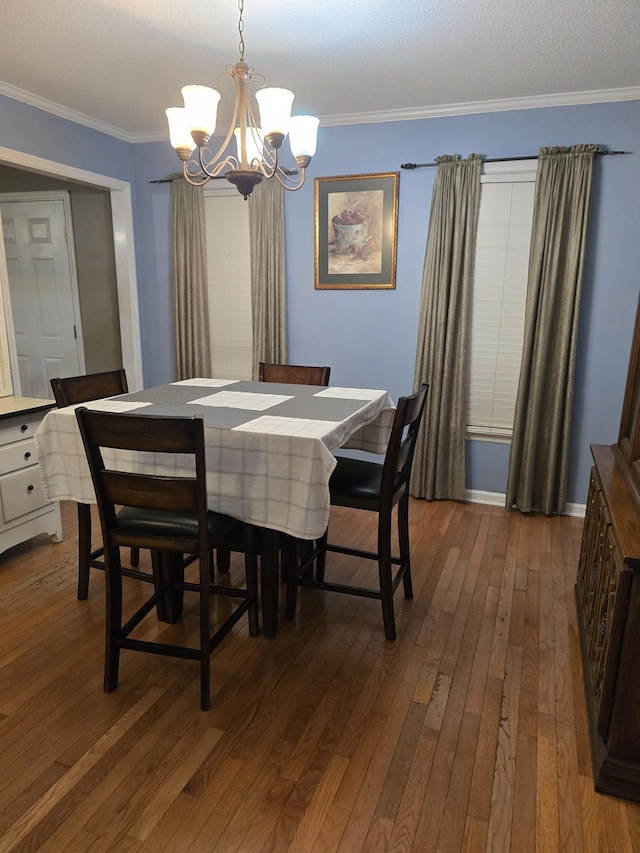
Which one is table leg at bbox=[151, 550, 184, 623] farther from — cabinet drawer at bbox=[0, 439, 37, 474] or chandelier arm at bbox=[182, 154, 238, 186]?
chandelier arm at bbox=[182, 154, 238, 186]

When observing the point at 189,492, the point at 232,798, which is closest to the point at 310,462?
the point at 189,492

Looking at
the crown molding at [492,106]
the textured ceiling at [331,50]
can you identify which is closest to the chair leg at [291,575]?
the textured ceiling at [331,50]

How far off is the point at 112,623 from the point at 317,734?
778mm

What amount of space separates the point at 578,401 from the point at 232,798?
297 cm

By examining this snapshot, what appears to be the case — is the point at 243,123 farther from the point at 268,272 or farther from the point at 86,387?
the point at 268,272

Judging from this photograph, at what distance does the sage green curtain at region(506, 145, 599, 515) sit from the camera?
10.6 feet

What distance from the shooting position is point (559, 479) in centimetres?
354

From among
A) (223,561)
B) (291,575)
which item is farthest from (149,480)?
(223,561)

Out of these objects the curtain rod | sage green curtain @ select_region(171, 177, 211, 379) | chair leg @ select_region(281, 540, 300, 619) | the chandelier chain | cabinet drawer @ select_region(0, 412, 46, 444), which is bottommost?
chair leg @ select_region(281, 540, 300, 619)

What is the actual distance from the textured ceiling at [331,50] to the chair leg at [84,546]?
82.5 inches

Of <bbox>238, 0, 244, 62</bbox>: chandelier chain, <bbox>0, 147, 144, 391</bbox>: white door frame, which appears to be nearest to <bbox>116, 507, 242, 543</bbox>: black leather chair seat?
<bbox>238, 0, 244, 62</bbox>: chandelier chain

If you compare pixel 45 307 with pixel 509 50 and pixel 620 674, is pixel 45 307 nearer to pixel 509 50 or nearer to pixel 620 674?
pixel 509 50

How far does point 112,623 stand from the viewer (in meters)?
1.89

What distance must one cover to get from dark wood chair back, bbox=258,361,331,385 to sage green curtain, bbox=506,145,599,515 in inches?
52.3
